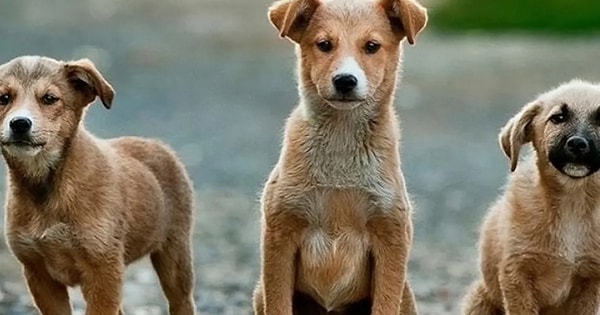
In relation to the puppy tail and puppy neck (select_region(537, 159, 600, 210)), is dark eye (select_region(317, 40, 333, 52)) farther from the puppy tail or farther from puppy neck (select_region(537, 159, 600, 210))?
the puppy tail

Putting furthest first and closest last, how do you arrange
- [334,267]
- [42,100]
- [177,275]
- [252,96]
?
1. [252,96]
2. [177,275]
3. [42,100]
4. [334,267]

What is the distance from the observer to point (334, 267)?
11.2 metres

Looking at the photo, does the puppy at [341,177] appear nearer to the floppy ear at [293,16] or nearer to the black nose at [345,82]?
the floppy ear at [293,16]

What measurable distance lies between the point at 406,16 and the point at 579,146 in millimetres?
1329

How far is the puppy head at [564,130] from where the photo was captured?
11.2 metres

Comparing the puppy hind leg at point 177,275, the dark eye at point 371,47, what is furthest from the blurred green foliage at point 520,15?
the dark eye at point 371,47

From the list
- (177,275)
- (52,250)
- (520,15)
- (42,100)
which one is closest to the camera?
(52,250)

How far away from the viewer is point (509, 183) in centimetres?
1209

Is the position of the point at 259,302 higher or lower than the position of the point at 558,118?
lower

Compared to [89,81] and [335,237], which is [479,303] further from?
[89,81]

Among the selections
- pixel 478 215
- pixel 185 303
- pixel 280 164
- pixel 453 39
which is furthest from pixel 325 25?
pixel 453 39

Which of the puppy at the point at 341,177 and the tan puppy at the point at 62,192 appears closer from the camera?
the puppy at the point at 341,177

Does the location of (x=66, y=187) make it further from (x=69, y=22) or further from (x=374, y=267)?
(x=69, y=22)

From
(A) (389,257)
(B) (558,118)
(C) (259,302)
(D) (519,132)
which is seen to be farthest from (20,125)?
(B) (558,118)
